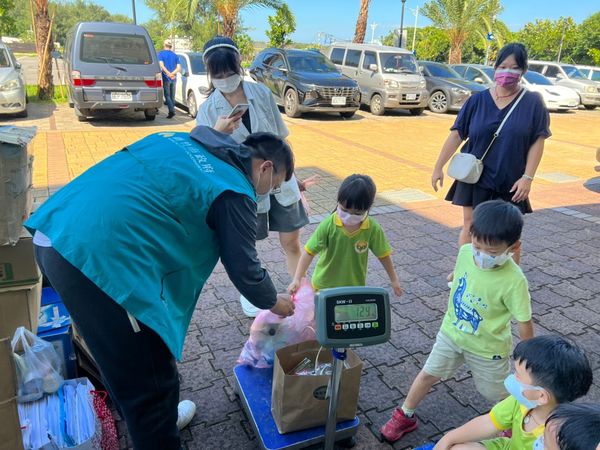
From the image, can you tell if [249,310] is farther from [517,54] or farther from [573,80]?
[573,80]

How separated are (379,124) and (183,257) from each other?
1129 cm

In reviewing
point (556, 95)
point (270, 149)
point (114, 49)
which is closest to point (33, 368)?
point (270, 149)

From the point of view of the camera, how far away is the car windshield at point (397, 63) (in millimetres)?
13672

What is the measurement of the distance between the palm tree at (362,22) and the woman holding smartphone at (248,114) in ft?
58.9

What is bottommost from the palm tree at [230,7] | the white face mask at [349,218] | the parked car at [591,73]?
the white face mask at [349,218]

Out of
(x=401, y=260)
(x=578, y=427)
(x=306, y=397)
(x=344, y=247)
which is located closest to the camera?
(x=578, y=427)

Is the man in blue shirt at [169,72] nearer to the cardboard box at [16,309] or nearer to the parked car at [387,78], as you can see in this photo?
the parked car at [387,78]

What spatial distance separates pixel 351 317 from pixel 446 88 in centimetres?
1427

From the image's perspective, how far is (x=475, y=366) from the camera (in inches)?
90.2

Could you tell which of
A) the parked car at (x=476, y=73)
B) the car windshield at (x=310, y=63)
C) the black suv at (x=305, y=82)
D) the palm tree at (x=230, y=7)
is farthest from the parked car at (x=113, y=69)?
the parked car at (x=476, y=73)

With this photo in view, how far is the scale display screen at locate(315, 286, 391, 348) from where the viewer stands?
1.67 metres

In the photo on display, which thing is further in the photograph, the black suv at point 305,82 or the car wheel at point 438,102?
the car wheel at point 438,102

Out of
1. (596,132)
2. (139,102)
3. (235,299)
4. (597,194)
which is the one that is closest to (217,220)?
(235,299)

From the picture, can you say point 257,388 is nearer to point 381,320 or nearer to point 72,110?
point 381,320
